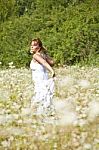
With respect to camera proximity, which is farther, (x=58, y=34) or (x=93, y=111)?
(x=58, y=34)

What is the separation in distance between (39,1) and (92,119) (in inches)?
1071

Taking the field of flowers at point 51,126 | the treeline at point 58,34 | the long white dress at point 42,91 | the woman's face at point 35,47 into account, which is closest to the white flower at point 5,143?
the field of flowers at point 51,126

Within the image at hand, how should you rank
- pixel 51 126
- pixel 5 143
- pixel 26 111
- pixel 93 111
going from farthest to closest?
pixel 26 111, pixel 93 111, pixel 51 126, pixel 5 143

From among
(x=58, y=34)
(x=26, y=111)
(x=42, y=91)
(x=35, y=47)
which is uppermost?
(x=35, y=47)

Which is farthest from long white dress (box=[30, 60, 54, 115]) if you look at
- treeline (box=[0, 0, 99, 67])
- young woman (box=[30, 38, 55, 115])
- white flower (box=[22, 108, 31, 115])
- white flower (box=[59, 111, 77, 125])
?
treeline (box=[0, 0, 99, 67])

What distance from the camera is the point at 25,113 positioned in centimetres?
660

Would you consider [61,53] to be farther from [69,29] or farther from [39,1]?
[39,1]

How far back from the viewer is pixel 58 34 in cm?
2809

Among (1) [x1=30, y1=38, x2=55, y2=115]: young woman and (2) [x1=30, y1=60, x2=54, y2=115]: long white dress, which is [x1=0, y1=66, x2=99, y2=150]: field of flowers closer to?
(2) [x1=30, y1=60, x2=54, y2=115]: long white dress

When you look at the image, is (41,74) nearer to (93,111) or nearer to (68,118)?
(93,111)

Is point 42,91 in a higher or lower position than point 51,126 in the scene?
lower

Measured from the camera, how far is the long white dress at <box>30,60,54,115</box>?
7.27m

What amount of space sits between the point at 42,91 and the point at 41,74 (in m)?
0.70

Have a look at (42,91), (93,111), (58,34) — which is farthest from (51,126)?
(58,34)
